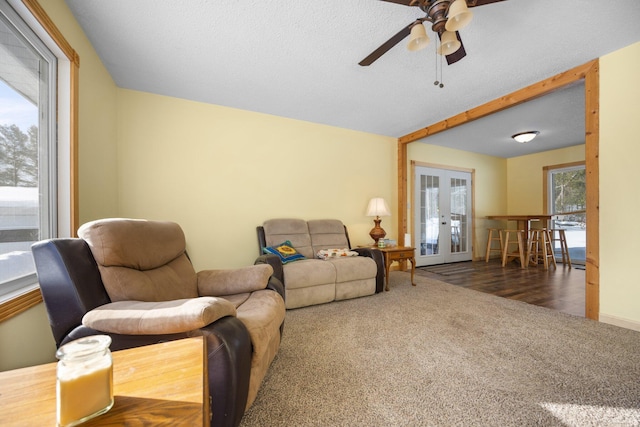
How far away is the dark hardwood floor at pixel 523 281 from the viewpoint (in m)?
2.89

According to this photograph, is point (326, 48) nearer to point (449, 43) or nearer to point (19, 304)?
point (449, 43)

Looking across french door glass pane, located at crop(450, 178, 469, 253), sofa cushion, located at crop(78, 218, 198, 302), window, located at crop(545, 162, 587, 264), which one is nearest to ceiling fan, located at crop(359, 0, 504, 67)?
sofa cushion, located at crop(78, 218, 198, 302)

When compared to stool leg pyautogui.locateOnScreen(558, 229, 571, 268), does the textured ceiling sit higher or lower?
higher

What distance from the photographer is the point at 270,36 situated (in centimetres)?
197

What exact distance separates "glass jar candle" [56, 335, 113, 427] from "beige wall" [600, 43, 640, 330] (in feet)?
11.5

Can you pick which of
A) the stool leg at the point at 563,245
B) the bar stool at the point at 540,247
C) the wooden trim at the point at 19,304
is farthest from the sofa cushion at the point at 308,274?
the stool leg at the point at 563,245

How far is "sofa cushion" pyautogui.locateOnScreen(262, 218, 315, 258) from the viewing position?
321 centimetres

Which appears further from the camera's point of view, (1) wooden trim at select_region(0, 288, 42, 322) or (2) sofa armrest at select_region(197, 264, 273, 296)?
(2) sofa armrest at select_region(197, 264, 273, 296)

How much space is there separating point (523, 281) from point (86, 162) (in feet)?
17.9

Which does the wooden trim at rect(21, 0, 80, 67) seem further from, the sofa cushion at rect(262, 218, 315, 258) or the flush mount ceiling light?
the flush mount ceiling light

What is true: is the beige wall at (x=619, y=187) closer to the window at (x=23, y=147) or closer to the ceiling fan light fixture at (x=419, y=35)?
the ceiling fan light fixture at (x=419, y=35)

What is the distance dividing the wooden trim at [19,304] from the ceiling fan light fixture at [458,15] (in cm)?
259

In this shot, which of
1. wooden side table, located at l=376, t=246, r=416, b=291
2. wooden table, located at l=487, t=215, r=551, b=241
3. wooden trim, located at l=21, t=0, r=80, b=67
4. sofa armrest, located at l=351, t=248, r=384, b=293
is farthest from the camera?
wooden table, located at l=487, t=215, r=551, b=241

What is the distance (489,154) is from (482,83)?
3705mm
